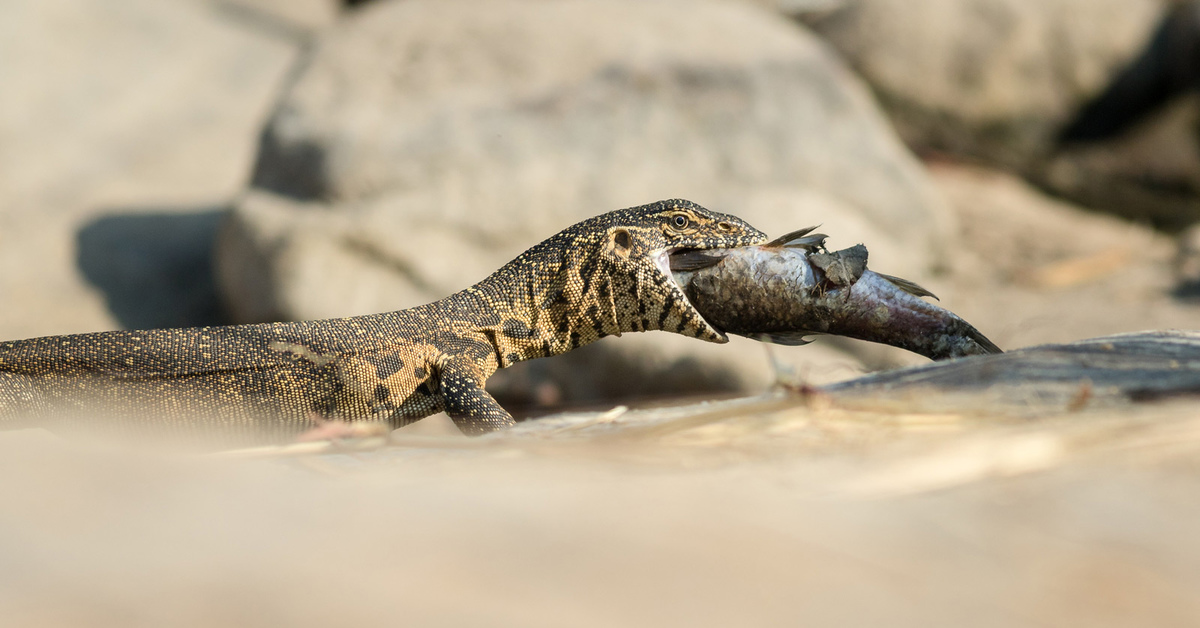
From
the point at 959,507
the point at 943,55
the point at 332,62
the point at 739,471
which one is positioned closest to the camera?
the point at 959,507

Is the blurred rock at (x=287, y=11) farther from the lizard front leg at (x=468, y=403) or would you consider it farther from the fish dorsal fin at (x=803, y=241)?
the fish dorsal fin at (x=803, y=241)

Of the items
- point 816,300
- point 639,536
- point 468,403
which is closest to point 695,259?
point 816,300

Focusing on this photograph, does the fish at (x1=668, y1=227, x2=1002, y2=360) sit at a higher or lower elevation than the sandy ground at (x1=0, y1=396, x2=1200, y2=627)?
higher

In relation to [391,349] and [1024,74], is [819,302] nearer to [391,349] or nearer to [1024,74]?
[391,349]

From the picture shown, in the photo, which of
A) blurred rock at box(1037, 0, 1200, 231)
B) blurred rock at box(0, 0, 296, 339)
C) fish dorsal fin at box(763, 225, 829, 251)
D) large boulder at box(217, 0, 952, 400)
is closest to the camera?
fish dorsal fin at box(763, 225, 829, 251)

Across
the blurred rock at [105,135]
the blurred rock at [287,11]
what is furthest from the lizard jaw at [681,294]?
the blurred rock at [287,11]

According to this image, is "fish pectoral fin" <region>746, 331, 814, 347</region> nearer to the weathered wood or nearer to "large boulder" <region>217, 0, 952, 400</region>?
the weathered wood

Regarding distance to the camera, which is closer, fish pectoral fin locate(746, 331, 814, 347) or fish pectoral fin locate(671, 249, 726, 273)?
fish pectoral fin locate(746, 331, 814, 347)

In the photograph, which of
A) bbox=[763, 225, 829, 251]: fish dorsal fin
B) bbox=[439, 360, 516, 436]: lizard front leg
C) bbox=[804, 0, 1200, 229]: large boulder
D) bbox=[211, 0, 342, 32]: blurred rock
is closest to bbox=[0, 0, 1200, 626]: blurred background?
bbox=[211, 0, 342, 32]: blurred rock

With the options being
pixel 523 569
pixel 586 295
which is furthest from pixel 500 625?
pixel 586 295

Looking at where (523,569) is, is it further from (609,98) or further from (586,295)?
(609,98)
